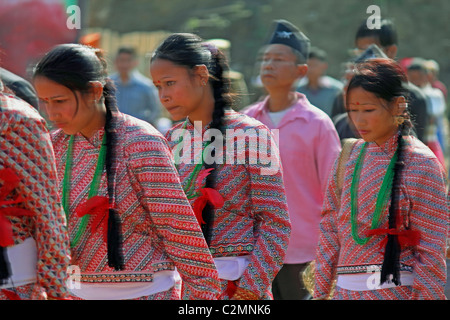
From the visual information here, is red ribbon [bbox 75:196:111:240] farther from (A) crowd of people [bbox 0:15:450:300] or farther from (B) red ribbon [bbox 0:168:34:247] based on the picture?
(B) red ribbon [bbox 0:168:34:247]

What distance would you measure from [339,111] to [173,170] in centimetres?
319

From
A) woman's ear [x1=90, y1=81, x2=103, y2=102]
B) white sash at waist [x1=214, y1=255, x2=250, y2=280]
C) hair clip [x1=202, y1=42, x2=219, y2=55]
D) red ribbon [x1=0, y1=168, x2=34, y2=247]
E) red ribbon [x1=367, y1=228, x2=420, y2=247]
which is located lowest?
white sash at waist [x1=214, y1=255, x2=250, y2=280]

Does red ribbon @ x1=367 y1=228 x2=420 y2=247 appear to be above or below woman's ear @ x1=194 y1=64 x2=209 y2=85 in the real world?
below

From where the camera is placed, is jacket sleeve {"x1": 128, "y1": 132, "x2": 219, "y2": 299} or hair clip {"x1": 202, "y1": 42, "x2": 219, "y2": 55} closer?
jacket sleeve {"x1": 128, "y1": 132, "x2": 219, "y2": 299}

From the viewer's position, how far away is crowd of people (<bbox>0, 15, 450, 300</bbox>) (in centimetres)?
264

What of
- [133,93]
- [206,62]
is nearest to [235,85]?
[206,62]

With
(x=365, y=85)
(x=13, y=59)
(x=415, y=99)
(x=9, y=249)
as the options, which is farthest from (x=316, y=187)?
(x=13, y=59)

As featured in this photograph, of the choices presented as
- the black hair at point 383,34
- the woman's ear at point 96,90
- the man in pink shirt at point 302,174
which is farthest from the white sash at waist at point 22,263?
the black hair at point 383,34

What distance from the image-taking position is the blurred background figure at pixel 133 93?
420 inches

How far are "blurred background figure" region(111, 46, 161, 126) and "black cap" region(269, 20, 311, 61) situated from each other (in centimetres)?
523

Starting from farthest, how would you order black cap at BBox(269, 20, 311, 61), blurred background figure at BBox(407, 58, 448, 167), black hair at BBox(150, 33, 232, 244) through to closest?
blurred background figure at BBox(407, 58, 448, 167) → black cap at BBox(269, 20, 311, 61) → black hair at BBox(150, 33, 232, 244)

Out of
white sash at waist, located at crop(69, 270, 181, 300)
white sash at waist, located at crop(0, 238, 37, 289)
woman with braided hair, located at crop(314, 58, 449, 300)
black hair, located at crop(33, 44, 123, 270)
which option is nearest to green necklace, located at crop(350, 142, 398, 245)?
woman with braided hair, located at crop(314, 58, 449, 300)

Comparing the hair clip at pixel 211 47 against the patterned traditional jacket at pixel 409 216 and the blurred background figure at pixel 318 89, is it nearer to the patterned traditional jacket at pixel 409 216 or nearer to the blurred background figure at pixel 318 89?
the patterned traditional jacket at pixel 409 216
